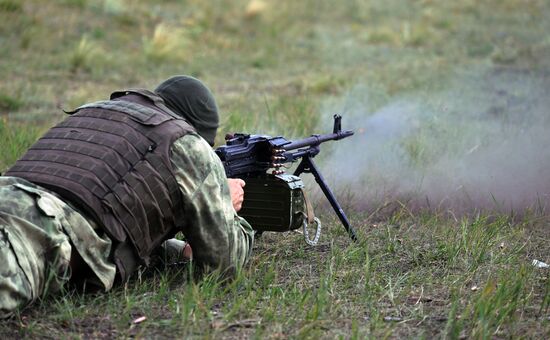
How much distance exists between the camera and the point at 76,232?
3549 millimetres

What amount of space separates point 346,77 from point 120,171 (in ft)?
27.7

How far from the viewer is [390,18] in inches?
770

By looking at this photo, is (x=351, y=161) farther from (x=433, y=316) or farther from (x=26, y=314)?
(x=26, y=314)

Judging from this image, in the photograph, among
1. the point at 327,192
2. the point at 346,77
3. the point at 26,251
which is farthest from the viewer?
the point at 346,77

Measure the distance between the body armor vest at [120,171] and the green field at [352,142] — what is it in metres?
0.26

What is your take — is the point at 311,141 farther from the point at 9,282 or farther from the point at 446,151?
the point at 446,151

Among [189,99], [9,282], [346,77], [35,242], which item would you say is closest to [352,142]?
[189,99]

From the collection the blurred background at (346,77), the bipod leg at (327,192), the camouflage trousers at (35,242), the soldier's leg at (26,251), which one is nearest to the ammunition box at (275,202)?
the bipod leg at (327,192)

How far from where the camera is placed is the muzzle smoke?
6.32 m

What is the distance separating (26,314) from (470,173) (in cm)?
431

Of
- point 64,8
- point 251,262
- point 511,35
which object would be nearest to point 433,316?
point 251,262

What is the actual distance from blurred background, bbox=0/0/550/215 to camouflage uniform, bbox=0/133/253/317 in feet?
5.72

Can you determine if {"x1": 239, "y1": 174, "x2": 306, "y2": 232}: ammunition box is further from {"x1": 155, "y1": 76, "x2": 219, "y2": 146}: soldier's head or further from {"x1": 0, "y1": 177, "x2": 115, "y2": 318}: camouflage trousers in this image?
{"x1": 0, "y1": 177, "x2": 115, "y2": 318}: camouflage trousers

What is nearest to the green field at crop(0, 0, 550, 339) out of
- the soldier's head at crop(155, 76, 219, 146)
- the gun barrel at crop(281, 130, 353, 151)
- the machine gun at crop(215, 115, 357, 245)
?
the machine gun at crop(215, 115, 357, 245)
